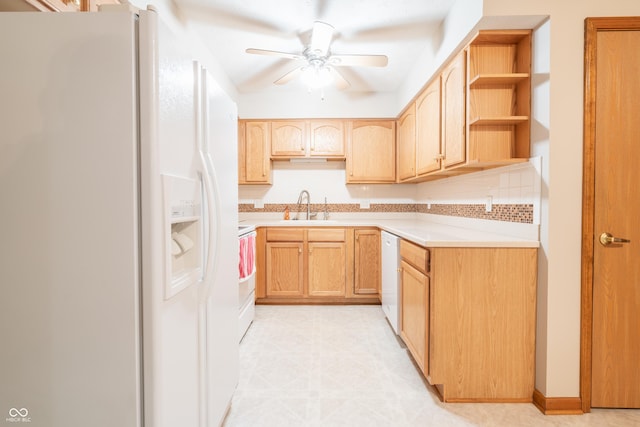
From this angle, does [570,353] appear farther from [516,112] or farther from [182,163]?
[182,163]

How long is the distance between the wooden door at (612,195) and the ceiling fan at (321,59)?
4.19 feet

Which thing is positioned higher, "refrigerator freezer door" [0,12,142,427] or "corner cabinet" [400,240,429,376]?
"refrigerator freezer door" [0,12,142,427]

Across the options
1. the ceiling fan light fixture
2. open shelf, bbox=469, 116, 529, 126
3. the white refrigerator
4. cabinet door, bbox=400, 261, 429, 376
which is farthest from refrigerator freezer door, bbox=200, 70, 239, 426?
open shelf, bbox=469, 116, 529, 126

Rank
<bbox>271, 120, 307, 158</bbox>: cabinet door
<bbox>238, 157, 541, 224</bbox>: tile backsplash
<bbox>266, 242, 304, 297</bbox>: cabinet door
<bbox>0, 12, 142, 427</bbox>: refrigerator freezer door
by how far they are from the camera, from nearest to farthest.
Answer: <bbox>0, 12, 142, 427</bbox>: refrigerator freezer door, <bbox>266, 242, 304, 297</bbox>: cabinet door, <bbox>271, 120, 307, 158</bbox>: cabinet door, <bbox>238, 157, 541, 224</bbox>: tile backsplash

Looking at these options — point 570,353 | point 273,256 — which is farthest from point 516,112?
point 273,256

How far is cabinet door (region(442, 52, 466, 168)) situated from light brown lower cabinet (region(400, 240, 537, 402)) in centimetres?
66

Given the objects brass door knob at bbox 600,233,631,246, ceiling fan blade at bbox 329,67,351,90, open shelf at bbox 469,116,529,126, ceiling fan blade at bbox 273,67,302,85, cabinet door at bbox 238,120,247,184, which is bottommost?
brass door knob at bbox 600,233,631,246

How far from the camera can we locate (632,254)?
5.27 ft

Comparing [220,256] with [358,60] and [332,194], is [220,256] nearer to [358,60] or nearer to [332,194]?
[358,60]

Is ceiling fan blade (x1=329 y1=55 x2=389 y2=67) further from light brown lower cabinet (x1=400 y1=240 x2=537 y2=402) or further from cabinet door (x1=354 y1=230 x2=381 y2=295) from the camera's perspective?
cabinet door (x1=354 y1=230 x2=381 y2=295)

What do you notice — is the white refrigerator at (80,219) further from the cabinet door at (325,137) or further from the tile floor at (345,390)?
the cabinet door at (325,137)

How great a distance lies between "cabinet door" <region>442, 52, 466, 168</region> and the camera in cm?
194

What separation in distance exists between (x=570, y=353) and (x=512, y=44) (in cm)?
176

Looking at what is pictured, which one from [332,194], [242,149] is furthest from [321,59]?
[332,194]
